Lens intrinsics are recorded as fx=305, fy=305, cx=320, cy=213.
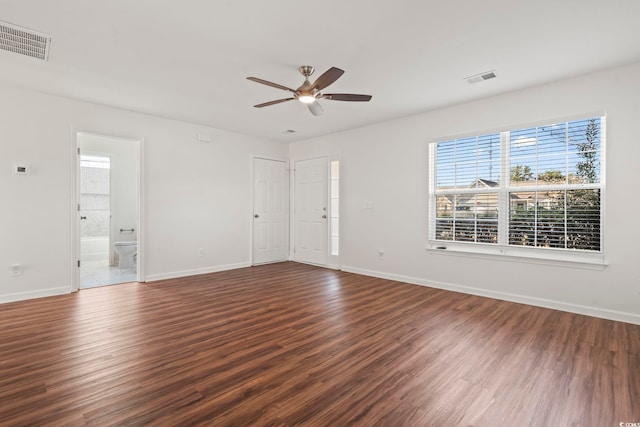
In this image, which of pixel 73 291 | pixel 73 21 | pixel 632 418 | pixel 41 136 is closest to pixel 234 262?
pixel 73 291

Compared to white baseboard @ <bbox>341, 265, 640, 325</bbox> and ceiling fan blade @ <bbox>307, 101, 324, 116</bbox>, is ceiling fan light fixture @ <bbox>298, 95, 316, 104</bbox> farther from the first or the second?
white baseboard @ <bbox>341, 265, 640, 325</bbox>

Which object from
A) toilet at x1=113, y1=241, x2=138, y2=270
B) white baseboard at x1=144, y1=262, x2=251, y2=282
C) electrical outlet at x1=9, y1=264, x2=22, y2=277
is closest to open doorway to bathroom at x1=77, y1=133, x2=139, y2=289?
toilet at x1=113, y1=241, x2=138, y2=270

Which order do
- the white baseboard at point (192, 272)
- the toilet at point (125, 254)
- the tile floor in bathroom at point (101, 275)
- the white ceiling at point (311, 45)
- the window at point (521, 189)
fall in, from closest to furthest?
the white ceiling at point (311, 45) < the window at point (521, 189) < the tile floor in bathroom at point (101, 275) < the white baseboard at point (192, 272) < the toilet at point (125, 254)

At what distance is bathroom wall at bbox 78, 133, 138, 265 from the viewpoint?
6.50 metres

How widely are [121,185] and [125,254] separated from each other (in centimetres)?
162

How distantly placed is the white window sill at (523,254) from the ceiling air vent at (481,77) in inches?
85.4

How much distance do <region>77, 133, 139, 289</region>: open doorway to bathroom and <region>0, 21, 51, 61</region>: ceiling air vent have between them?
139 inches

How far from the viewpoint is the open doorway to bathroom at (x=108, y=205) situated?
6.24 metres

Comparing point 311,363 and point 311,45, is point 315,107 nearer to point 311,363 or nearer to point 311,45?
point 311,45

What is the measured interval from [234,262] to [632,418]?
5.62 metres

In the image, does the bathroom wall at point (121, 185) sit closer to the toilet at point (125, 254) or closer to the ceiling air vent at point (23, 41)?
the toilet at point (125, 254)

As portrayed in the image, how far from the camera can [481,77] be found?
3520mm

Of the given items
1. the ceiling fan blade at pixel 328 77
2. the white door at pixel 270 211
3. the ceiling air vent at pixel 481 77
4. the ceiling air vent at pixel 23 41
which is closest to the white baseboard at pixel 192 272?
the white door at pixel 270 211

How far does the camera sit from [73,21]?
98.0 inches
